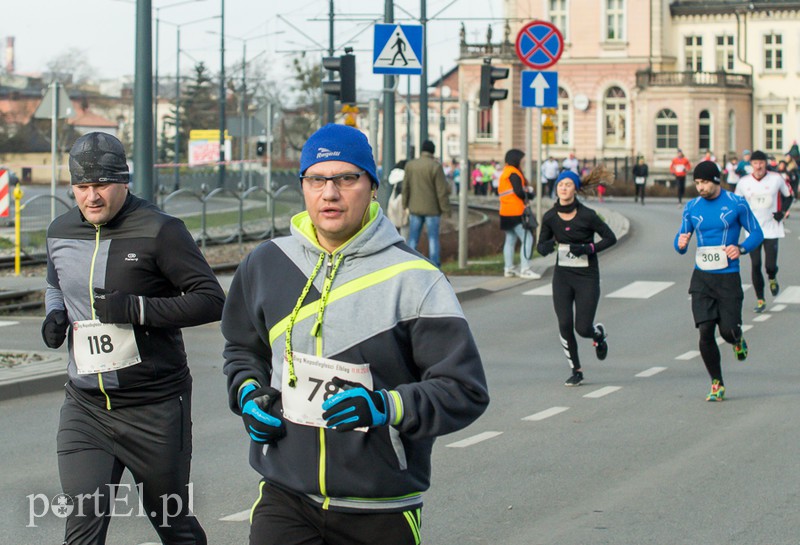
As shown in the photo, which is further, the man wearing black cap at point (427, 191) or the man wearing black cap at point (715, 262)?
the man wearing black cap at point (427, 191)

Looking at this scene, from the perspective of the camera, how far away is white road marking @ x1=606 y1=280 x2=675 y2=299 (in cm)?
2014

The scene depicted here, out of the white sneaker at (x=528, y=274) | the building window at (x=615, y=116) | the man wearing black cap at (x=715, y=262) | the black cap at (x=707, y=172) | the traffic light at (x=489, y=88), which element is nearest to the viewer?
the black cap at (x=707, y=172)

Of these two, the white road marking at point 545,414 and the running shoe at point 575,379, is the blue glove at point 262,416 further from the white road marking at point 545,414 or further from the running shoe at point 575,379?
the running shoe at point 575,379

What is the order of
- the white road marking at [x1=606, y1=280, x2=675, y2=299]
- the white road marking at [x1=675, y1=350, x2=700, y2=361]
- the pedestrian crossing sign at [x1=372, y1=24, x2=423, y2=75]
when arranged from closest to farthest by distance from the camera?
1. the white road marking at [x1=675, y1=350, x2=700, y2=361]
2. the pedestrian crossing sign at [x1=372, y1=24, x2=423, y2=75]
3. the white road marking at [x1=606, y1=280, x2=675, y2=299]

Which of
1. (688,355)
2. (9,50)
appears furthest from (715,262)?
(9,50)

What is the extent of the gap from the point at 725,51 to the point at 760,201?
227 ft

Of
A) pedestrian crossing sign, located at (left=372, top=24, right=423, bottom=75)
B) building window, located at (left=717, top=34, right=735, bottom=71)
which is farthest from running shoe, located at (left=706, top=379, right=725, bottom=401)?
building window, located at (left=717, top=34, right=735, bottom=71)

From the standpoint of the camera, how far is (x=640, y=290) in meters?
20.9

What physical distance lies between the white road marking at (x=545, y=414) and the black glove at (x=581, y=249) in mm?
1750

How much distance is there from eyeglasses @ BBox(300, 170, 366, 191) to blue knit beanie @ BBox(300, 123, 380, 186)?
3 centimetres

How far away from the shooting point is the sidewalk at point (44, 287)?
11227 mm

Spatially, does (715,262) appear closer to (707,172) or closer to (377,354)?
(707,172)

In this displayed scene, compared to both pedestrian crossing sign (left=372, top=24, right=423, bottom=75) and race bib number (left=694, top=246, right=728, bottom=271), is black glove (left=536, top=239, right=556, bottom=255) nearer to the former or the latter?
race bib number (left=694, top=246, right=728, bottom=271)

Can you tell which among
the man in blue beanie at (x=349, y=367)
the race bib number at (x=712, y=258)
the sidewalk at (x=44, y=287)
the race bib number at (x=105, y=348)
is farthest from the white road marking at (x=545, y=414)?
the man in blue beanie at (x=349, y=367)
